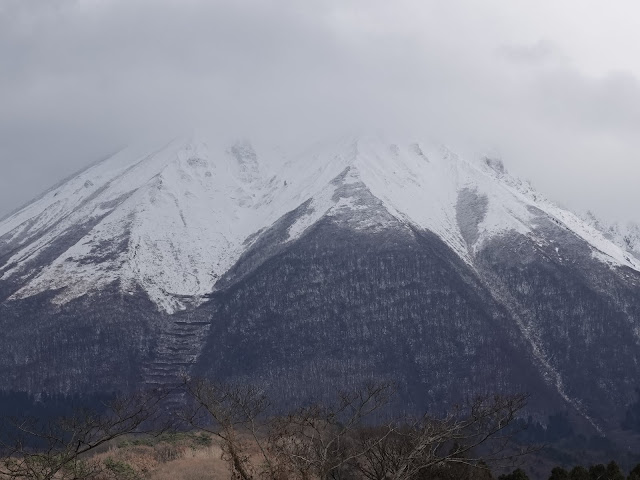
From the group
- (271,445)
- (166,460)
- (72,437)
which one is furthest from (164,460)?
(72,437)

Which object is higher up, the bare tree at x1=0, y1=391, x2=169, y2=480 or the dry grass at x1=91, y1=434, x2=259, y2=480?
the bare tree at x1=0, y1=391, x2=169, y2=480

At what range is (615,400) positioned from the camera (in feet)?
648

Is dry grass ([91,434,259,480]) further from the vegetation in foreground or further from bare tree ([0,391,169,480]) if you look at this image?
bare tree ([0,391,169,480])

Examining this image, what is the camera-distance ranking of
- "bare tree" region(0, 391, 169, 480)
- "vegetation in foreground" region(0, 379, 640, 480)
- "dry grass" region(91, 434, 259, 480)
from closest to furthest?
1. "bare tree" region(0, 391, 169, 480)
2. "vegetation in foreground" region(0, 379, 640, 480)
3. "dry grass" region(91, 434, 259, 480)

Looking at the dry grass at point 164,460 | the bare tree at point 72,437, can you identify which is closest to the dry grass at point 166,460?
the dry grass at point 164,460

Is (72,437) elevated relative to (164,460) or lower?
elevated

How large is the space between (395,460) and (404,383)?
6498 inches

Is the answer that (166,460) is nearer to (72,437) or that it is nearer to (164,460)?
(164,460)

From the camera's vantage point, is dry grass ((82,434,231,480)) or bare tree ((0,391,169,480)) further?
dry grass ((82,434,231,480))

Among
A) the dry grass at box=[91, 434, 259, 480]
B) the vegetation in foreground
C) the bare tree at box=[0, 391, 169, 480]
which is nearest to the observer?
the bare tree at box=[0, 391, 169, 480]

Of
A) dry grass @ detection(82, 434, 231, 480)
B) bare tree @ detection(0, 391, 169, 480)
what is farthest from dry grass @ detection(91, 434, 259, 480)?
bare tree @ detection(0, 391, 169, 480)

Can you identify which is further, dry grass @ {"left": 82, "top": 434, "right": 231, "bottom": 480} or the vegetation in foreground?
dry grass @ {"left": 82, "top": 434, "right": 231, "bottom": 480}

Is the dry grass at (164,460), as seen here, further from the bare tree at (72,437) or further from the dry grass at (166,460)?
the bare tree at (72,437)

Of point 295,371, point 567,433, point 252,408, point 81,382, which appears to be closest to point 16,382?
point 81,382
